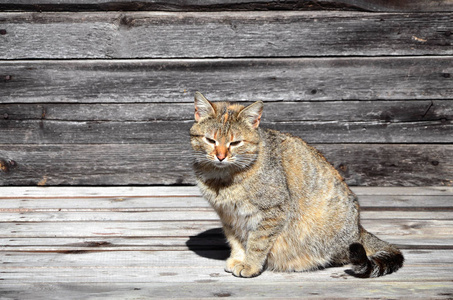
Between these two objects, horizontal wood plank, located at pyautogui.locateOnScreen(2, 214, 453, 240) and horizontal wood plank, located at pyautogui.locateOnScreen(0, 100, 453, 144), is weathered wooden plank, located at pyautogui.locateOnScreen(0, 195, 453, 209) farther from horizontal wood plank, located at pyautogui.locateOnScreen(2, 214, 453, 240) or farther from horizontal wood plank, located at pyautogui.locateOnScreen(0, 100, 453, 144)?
horizontal wood plank, located at pyautogui.locateOnScreen(0, 100, 453, 144)

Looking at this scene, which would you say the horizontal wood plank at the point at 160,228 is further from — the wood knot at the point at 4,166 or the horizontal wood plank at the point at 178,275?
the wood knot at the point at 4,166

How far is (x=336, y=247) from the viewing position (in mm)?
3016

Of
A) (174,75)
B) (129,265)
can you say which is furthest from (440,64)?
(129,265)

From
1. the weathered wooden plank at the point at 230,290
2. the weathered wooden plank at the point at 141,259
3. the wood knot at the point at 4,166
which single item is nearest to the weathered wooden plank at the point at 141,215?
the weathered wooden plank at the point at 141,259

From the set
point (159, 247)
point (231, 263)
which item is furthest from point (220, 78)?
point (231, 263)

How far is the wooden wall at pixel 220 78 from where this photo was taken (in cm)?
466

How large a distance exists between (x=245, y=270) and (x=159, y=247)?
74 cm

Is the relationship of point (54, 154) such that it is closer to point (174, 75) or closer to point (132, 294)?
point (174, 75)

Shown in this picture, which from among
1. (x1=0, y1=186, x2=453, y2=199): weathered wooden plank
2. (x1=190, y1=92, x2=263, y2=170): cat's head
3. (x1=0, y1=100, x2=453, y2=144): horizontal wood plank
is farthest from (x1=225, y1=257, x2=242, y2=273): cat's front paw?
(x1=0, y1=100, x2=453, y2=144): horizontal wood plank

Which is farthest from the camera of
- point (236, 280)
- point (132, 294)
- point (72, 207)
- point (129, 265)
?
point (72, 207)

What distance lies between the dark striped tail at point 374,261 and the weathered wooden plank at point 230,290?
0.06 metres

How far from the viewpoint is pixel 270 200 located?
9.54ft

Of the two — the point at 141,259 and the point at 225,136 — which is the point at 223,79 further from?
the point at 141,259

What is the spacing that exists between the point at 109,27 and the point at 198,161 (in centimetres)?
221
